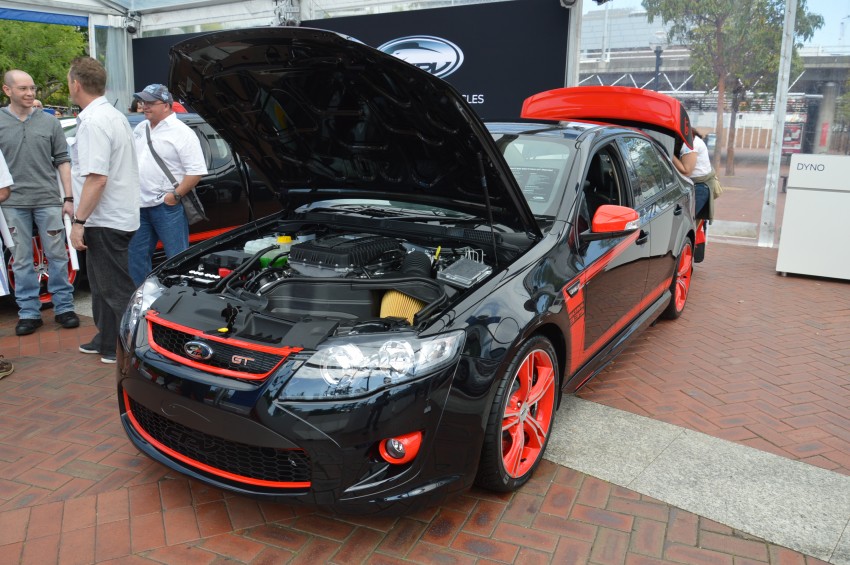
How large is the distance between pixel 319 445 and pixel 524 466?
1081 millimetres

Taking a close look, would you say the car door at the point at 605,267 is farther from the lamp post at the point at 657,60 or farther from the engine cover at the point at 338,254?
the lamp post at the point at 657,60

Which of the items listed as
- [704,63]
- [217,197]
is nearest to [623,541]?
[217,197]

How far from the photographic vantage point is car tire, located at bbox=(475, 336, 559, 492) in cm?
270

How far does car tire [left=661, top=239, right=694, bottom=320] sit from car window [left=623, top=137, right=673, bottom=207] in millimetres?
664

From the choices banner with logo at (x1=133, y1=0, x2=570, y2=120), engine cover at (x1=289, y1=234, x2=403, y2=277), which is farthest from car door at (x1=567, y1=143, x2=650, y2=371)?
banner with logo at (x1=133, y1=0, x2=570, y2=120)

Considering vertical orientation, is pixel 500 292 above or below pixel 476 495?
above

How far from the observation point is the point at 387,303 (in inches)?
112

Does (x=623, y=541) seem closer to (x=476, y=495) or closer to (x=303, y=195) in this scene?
(x=476, y=495)

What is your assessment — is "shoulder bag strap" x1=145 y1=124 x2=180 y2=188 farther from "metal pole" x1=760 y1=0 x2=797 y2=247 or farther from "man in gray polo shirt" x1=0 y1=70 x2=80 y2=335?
"metal pole" x1=760 y1=0 x2=797 y2=247

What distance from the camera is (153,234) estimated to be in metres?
5.04

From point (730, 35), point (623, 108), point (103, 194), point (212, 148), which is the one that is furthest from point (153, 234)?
point (730, 35)

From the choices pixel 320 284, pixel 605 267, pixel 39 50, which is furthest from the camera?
pixel 39 50

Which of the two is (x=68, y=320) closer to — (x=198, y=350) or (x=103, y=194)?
(x=103, y=194)

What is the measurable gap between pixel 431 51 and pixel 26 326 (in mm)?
6605
